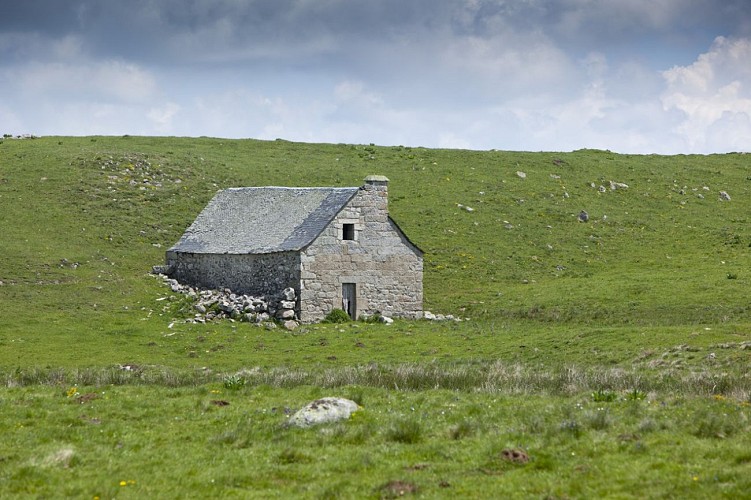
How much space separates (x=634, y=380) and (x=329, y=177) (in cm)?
5104

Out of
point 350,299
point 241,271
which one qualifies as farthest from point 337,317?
point 241,271

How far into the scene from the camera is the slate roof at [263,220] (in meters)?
48.3

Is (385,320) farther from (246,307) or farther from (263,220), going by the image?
(263,220)

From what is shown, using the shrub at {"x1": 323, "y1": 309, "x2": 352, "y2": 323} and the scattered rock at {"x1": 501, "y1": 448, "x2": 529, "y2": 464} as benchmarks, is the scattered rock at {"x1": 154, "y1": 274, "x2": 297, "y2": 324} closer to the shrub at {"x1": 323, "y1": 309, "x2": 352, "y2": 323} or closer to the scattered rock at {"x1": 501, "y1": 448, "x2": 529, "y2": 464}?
the shrub at {"x1": 323, "y1": 309, "x2": 352, "y2": 323}

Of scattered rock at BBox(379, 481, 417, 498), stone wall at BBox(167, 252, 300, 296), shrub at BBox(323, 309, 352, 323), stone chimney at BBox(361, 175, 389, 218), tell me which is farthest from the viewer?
stone chimney at BBox(361, 175, 389, 218)

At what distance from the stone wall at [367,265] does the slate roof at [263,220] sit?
686 mm

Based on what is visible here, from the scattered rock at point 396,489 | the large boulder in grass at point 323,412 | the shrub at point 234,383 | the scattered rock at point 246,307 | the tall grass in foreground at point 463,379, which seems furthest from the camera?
the scattered rock at point 246,307

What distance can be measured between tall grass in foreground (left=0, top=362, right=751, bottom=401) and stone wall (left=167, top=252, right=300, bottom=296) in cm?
1752

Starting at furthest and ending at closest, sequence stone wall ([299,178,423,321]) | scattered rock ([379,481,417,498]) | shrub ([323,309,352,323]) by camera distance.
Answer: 1. stone wall ([299,178,423,321])
2. shrub ([323,309,352,323])
3. scattered rock ([379,481,417,498])

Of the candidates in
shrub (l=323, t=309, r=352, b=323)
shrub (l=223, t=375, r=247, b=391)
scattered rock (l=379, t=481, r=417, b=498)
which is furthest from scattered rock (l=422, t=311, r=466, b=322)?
scattered rock (l=379, t=481, r=417, b=498)

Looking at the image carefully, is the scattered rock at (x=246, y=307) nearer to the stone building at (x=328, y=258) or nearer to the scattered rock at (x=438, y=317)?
the stone building at (x=328, y=258)

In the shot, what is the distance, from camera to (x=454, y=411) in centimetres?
2091

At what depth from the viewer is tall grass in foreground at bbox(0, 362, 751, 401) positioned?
24.2 meters

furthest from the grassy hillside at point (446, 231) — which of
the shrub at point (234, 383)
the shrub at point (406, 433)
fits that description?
the shrub at point (406, 433)
